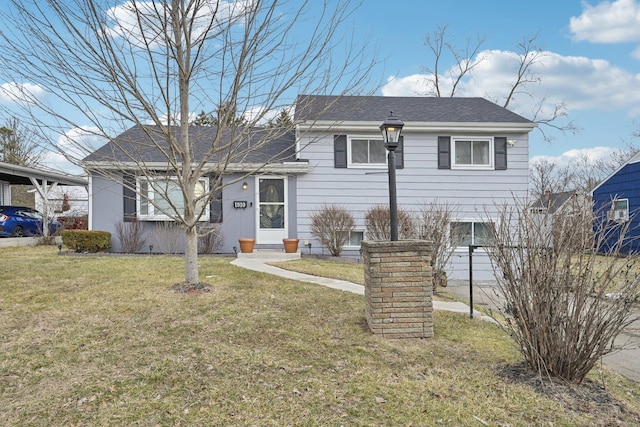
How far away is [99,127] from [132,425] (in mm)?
3855

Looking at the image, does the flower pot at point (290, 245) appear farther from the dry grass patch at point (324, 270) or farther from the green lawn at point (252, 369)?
the green lawn at point (252, 369)

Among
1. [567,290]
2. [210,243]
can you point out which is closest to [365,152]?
[210,243]

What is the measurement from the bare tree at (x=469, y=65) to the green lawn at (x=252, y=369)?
21.7 metres

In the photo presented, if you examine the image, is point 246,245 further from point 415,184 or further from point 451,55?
point 451,55

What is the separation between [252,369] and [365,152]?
9680 millimetres

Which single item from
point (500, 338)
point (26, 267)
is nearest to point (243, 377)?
point (500, 338)

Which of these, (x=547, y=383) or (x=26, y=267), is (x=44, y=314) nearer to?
(x=26, y=267)

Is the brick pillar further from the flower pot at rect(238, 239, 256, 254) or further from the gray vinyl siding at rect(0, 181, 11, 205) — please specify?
the gray vinyl siding at rect(0, 181, 11, 205)

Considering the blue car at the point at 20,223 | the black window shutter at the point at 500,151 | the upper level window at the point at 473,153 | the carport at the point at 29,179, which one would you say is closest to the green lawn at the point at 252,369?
the upper level window at the point at 473,153

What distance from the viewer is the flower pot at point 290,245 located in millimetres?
11477

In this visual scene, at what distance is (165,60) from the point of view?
5.33 m

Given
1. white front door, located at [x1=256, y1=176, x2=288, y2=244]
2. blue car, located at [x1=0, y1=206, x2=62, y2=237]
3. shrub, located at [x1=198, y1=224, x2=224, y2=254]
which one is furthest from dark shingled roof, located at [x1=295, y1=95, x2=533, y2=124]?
blue car, located at [x1=0, y1=206, x2=62, y2=237]

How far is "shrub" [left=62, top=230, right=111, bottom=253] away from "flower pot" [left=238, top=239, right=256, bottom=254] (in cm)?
359

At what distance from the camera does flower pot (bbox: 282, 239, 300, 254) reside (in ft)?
37.7
